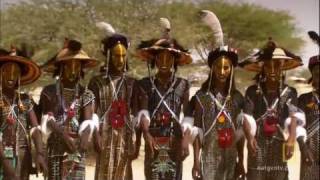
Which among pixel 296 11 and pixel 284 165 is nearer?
pixel 284 165

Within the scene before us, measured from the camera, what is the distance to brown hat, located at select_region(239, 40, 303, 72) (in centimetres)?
646

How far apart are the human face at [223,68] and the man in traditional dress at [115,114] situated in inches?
32.4

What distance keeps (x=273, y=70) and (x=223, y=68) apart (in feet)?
1.60

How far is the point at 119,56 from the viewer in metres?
6.51

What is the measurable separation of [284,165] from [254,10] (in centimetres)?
1388

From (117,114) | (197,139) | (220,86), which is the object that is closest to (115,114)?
(117,114)

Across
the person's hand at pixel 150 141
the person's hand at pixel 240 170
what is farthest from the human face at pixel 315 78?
the person's hand at pixel 150 141

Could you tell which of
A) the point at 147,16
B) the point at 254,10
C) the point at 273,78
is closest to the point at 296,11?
the point at 254,10

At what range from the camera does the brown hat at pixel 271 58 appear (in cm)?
646

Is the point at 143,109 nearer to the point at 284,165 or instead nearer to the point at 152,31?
the point at 284,165

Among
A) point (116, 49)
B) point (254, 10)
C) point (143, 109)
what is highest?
point (254, 10)

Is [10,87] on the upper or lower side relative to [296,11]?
lower

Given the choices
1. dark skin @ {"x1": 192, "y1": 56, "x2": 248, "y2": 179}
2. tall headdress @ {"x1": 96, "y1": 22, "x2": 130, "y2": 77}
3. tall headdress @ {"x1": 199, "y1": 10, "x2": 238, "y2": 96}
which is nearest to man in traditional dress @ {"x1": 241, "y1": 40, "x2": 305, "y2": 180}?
dark skin @ {"x1": 192, "y1": 56, "x2": 248, "y2": 179}

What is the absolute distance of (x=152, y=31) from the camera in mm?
15492
